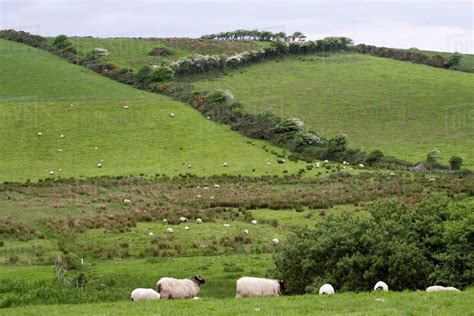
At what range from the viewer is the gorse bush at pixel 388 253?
23.5 meters

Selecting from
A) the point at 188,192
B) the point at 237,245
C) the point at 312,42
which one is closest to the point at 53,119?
the point at 188,192

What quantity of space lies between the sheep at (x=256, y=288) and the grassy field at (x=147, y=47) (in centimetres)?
8950

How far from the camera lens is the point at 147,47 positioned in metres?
124

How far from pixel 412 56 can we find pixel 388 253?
107 m

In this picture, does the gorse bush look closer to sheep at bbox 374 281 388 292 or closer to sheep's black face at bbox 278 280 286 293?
sheep's black face at bbox 278 280 286 293

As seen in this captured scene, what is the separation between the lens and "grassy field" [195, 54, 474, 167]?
268ft

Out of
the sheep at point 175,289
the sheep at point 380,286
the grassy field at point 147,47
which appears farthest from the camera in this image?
the grassy field at point 147,47

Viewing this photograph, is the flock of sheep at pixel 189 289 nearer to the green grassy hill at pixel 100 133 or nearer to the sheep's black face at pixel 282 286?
→ the sheep's black face at pixel 282 286

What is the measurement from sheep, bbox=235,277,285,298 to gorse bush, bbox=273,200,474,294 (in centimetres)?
125

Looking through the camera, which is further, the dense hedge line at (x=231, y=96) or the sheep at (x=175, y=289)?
the dense hedge line at (x=231, y=96)

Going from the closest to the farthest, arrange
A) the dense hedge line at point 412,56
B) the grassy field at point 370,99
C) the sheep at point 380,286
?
the sheep at point 380,286
the grassy field at point 370,99
the dense hedge line at point 412,56

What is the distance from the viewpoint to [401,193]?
170 ft

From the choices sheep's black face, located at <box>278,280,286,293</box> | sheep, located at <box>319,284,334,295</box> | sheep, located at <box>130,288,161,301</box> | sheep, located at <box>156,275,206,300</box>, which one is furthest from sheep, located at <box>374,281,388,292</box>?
sheep, located at <box>130,288,161,301</box>

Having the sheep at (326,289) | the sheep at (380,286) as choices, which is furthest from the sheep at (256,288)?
the sheep at (380,286)
